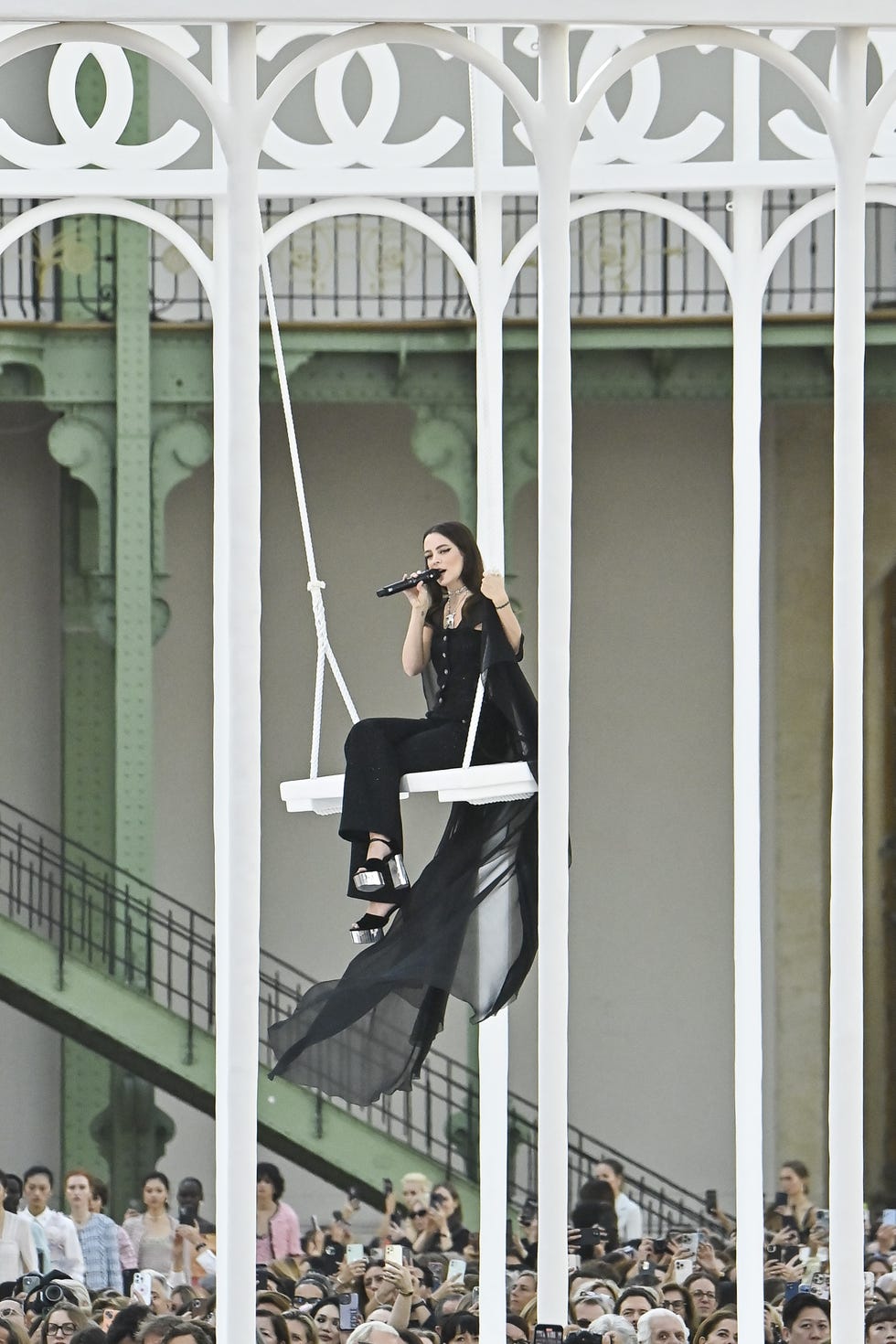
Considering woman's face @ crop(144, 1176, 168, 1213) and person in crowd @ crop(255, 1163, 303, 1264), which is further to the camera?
person in crowd @ crop(255, 1163, 303, 1264)

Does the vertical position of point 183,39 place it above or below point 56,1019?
above

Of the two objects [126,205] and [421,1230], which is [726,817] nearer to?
[421,1230]

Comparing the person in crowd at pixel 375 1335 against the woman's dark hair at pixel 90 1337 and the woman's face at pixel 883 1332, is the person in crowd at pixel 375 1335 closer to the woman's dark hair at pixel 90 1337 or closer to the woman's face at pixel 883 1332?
the woman's dark hair at pixel 90 1337

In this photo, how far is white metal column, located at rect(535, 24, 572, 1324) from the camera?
12.6 ft

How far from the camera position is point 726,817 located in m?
13.9

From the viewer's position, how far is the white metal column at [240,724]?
375 centimetres

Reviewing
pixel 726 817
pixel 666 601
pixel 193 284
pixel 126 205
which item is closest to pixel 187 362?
pixel 193 284

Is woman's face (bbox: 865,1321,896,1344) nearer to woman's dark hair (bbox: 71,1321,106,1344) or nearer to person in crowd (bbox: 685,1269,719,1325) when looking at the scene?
person in crowd (bbox: 685,1269,719,1325)

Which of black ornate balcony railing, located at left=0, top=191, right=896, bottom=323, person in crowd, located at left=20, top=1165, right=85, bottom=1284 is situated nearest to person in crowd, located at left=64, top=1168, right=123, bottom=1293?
person in crowd, located at left=20, top=1165, right=85, bottom=1284

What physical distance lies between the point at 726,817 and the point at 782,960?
1076 mm

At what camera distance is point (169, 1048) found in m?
12.0

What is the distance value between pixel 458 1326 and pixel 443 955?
7.74ft

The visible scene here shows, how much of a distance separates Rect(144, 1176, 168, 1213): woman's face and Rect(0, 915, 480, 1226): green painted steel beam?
6.96 feet

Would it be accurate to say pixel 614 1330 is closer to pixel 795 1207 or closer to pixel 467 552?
pixel 467 552
